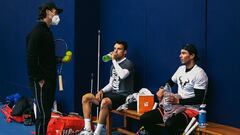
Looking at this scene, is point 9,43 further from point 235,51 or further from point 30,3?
point 235,51

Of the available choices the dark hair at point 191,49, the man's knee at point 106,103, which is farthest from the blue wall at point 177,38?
the man's knee at point 106,103

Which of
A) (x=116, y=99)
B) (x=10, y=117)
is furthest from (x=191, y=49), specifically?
(x=10, y=117)

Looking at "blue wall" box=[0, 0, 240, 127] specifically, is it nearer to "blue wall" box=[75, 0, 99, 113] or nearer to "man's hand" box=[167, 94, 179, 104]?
"blue wall" box=[75, 0, 99, 113]

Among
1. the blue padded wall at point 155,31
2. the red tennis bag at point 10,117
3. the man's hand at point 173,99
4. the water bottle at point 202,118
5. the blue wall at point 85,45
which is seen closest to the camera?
the water bottle at point 202,118

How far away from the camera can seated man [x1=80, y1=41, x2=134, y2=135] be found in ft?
15.5

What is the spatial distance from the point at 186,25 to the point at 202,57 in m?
0.46

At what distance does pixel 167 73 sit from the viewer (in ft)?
15.5

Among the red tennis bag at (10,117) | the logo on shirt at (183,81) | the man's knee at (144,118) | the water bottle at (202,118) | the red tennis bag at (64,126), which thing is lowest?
the red tennis bag at (10,117)

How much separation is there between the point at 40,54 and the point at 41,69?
0.53ft

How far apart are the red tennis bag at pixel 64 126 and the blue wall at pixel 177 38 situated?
3.17ft

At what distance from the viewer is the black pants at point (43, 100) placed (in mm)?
3984

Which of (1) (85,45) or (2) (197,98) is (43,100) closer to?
(2) (197,98)

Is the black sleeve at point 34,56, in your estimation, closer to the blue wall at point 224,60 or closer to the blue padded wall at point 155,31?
the blue padded wall at point 155,31

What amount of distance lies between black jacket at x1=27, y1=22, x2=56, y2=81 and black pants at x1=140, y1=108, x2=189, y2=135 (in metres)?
1.12
